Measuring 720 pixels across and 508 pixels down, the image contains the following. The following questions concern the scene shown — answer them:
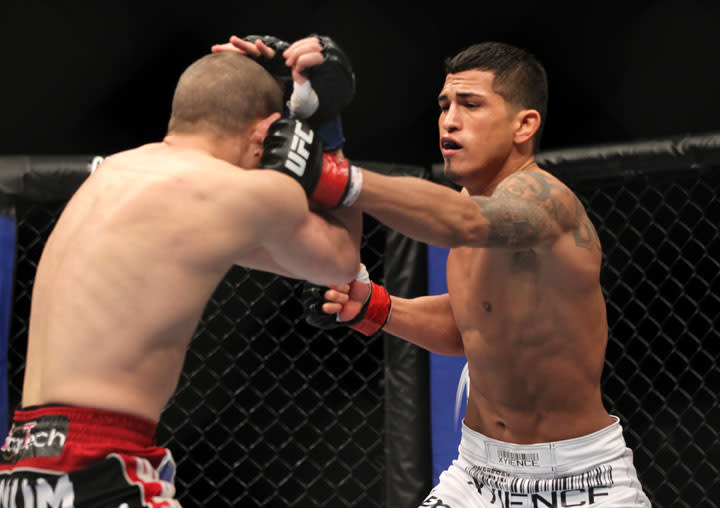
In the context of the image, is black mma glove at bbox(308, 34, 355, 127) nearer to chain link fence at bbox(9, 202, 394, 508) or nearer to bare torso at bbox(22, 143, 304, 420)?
bare torso at bbox(22, 143, 304, 420)

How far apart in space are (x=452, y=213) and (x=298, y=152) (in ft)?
1.14

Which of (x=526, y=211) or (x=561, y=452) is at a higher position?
(x=526, y=211)

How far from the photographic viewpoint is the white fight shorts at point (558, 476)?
5.82ft

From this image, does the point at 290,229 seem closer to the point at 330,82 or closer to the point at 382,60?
the point at 330,82

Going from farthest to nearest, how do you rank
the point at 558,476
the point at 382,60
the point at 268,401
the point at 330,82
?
1. the point at 382,60
2. the point at 268,401
3. the point at 558,476
4. the point at 330,82

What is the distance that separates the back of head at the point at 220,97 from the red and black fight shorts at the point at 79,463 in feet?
1.78

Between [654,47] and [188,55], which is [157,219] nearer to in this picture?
[188,55]

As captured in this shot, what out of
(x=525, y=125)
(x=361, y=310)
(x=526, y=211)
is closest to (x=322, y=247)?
(x=526, y=211)

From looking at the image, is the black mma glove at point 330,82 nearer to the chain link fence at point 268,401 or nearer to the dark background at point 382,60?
the chain link fence at point 268,401

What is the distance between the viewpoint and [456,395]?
237 cm

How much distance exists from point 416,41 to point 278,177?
9.00ft

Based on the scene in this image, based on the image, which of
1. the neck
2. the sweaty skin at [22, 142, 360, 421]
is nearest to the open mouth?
the neck

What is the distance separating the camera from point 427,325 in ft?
7.07

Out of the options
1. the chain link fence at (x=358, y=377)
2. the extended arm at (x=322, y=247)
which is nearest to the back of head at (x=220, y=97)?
the extended arm at (x=322, y=247)
